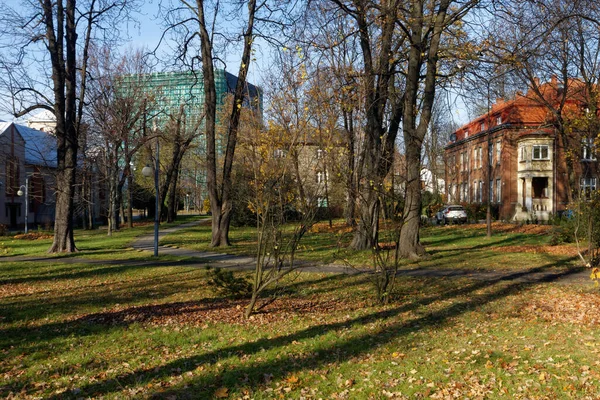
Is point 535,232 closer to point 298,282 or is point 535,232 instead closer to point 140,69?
point 298,282

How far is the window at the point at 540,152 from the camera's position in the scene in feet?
134

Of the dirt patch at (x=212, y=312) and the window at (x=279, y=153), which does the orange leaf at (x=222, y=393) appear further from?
the window at (x=279, y=153)

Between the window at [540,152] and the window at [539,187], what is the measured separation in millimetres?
1936

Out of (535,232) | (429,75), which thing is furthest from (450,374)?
(535,232)

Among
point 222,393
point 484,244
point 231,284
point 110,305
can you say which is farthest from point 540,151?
point 222,393

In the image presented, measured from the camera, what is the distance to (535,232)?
2673 centimetres

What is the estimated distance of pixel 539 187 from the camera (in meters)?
42.8

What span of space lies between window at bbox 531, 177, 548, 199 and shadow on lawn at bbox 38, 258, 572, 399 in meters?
35.9

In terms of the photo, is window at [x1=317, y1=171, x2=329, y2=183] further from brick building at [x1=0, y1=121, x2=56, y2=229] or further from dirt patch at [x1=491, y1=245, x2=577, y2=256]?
brick building at [x1=0, y1=121, x2=56, y2=229]

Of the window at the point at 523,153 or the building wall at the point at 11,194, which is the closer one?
the window at the point at 523,153

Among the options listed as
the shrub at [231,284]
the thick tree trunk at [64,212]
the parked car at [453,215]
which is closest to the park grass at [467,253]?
the shrub at [231,284]

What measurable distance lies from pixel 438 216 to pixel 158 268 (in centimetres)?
3053

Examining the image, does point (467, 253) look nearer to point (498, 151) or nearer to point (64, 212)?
point (64, 212)

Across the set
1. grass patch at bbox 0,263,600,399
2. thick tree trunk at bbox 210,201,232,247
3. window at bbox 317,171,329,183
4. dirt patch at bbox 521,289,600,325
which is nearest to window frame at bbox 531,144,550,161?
thick tree trunk at bbox 210,201,232,247
